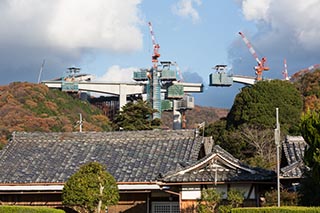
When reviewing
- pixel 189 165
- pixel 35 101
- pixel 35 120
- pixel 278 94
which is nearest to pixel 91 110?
pixel 35 101

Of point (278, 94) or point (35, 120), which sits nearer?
point (278, 94)

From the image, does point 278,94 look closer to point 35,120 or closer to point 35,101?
point 35,120

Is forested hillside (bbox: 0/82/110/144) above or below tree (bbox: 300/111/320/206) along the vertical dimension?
above

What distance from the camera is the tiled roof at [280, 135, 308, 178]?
56.4 feet

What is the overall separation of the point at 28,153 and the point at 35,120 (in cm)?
4262

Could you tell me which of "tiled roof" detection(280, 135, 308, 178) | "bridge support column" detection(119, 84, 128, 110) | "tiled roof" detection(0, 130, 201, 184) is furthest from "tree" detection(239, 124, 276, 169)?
"bridge support column" detection(119, 84, 128, 110)

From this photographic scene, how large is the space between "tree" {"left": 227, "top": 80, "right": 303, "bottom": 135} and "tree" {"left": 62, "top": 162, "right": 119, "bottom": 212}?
31.7 meters

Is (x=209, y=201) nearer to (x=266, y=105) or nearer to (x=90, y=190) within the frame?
(x=90, y=190)

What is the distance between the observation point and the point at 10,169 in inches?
884

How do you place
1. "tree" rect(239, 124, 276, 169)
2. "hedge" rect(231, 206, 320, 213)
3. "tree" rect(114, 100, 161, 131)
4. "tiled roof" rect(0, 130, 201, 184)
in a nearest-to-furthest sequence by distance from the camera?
"hedge" rect(231, 206, 320, 213), "tiled roof" rect(0, 130, 201, 184), "tree" rect(239, 124, 276, 169), "tree" rect(114, 100, 161, 131)

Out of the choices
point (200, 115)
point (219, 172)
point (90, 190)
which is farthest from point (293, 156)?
point (200, 115)

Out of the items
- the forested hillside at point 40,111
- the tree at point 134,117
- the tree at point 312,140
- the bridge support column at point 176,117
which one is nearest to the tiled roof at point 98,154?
the tree at point 312,140

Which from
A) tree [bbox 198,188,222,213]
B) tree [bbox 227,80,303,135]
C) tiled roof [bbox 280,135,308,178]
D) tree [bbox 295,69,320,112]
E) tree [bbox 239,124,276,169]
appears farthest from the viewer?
tree [bbox 295,69,320,112]

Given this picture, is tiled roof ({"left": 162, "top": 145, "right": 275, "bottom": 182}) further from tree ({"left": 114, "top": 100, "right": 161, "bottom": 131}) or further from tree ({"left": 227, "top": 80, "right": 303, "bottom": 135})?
tree ({"left": 227, "top": 80, "right": 303, "bottom": 135})
